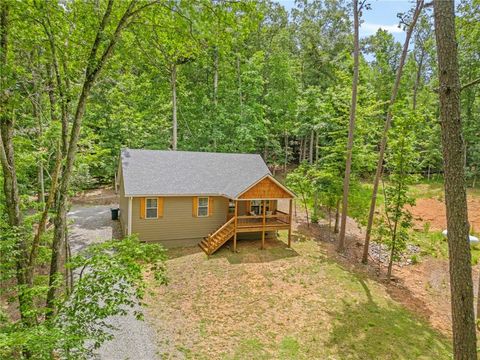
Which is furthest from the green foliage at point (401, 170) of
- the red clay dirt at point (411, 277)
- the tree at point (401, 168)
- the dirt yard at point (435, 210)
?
the dirt yard at point (435, 210)

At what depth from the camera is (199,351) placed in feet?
24.5

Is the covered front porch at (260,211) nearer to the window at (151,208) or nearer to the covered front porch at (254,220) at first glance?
the covered front porch at (254,220)

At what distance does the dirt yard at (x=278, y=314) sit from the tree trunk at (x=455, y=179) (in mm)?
4677

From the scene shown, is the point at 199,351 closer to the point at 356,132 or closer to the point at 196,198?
the point at 196,198

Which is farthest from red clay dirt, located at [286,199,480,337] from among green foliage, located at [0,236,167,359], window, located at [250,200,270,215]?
green foliage, located at [0,236,167,359]

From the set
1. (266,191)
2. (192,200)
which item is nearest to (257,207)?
(266,191)

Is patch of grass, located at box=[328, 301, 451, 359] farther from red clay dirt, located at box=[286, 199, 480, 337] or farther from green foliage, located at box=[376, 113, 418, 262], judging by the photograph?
green foliage, located at box=[376, 113, 418, 262]

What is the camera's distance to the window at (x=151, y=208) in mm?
13898

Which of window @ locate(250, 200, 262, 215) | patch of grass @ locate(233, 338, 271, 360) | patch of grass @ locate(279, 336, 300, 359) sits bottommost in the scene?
patch of grass @ locate(279, 336, 300, 359)

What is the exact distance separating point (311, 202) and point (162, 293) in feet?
46.6

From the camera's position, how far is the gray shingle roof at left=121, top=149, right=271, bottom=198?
13898 millimetres

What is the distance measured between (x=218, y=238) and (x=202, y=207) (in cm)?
201

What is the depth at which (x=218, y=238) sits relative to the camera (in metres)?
13.9

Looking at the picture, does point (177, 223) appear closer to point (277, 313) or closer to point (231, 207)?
point (231, 207)
